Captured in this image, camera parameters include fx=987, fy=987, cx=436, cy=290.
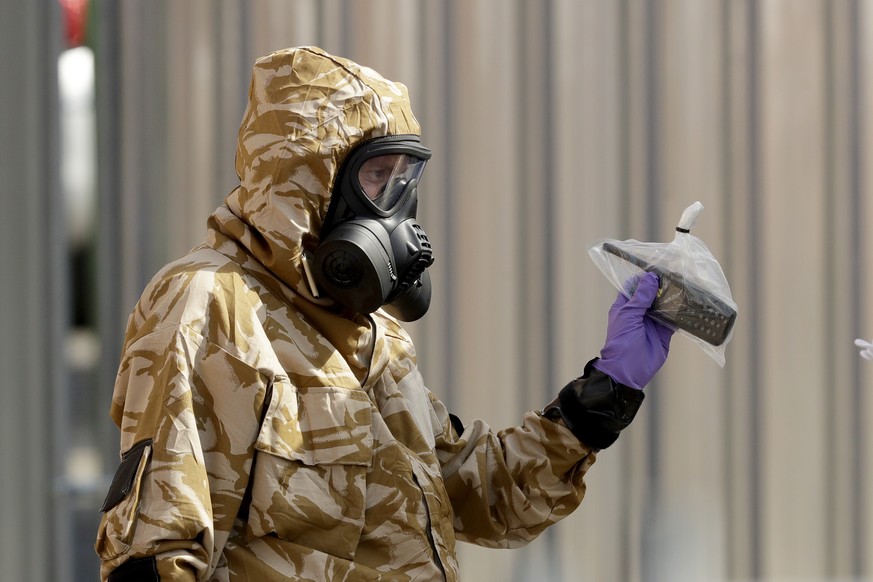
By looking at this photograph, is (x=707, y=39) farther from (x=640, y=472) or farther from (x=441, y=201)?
(x=640, y=472)

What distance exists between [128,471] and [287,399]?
23 cm

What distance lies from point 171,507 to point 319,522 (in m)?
0.22

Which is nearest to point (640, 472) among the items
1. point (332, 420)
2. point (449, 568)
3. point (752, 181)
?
point (752, 181)

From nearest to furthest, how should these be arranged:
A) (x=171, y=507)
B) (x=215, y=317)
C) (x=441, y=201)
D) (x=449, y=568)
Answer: (x=171, y=507)
(x=215, y=317)
(x=449, y=568)
(x=441, y=201)

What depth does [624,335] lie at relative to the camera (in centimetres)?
169

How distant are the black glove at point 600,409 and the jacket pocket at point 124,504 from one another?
0.73 m

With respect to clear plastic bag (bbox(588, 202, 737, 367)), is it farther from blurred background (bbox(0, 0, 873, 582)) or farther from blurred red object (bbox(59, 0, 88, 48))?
blurred red object (bbox(59, 0, 88, 48))

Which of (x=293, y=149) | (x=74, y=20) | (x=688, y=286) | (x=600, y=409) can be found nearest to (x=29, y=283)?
(x=74, y=20)

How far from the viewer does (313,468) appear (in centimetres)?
139

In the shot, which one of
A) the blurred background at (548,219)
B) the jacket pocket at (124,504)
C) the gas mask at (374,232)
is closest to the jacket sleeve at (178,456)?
the jacket pocket at (124,504)

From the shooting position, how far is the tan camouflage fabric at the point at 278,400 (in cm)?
128

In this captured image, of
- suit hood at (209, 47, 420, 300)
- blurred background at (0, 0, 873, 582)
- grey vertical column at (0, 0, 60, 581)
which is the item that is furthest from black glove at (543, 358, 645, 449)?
grey vertical column at (0, 0, 60, 581)

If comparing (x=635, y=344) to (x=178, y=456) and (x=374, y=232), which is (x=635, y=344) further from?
(x=178, y=456)

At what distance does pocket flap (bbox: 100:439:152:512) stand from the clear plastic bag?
866 millimetres
